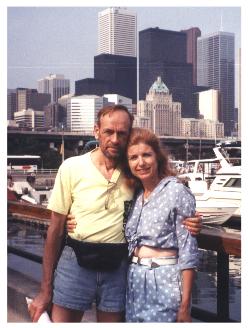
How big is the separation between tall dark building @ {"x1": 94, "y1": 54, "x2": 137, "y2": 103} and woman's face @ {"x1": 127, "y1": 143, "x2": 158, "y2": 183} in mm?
423

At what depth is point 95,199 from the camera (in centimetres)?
113

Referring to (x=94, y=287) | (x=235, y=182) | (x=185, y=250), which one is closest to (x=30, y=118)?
(x=94, y=287)

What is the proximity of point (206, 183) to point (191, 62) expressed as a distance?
2302 mm

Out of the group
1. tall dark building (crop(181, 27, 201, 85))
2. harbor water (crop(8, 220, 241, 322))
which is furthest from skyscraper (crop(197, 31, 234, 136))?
harbor water (crop(8, 220, 241, 322))

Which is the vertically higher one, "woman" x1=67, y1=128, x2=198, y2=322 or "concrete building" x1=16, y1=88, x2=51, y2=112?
"concrete building" x1=16, y1=88, x2=51, y2=112

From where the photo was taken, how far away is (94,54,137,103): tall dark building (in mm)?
1503

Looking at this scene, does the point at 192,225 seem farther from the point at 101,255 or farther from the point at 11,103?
the point at 11,103

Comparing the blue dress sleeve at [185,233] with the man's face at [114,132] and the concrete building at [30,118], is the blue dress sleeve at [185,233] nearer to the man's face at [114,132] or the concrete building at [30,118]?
the man's face at [114,132]

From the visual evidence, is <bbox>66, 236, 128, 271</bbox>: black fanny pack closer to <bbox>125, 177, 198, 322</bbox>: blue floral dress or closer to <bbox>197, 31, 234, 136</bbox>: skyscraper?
<bbox>125, 177, 198, 322</bbox>: blue floral dress

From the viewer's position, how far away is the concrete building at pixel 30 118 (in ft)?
4.84

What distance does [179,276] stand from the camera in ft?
3.47

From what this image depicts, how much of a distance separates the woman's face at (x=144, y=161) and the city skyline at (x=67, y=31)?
0.50 m

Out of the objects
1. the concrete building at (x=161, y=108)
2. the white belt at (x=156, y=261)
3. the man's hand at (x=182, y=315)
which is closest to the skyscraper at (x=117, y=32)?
the concrete building at (x=161, y=108)
